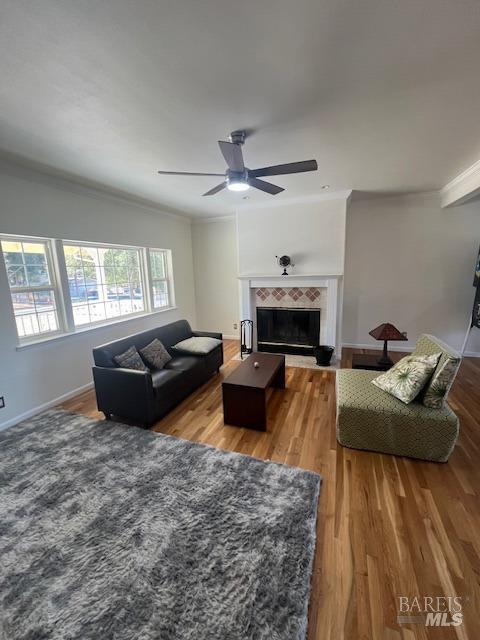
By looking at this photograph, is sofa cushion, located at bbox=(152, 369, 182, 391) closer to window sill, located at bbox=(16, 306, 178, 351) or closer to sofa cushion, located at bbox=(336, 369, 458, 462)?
window sill, located at bbox=(16, 306, 178, 351)

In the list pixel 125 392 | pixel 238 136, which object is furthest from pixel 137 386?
pixel 238 136

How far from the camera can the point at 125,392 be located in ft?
9.13

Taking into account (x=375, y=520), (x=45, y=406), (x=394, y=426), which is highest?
(x=394, y=426)

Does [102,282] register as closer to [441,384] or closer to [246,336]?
[246,336]

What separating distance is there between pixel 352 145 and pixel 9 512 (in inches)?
162

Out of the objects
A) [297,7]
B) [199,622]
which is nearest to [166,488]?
[199,622]

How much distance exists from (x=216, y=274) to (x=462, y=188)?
4357mm

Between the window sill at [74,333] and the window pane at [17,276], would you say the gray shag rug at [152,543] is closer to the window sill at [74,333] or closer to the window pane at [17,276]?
the window sill at [74,333]

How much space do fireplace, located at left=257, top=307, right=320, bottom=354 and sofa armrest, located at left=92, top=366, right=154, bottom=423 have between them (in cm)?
274

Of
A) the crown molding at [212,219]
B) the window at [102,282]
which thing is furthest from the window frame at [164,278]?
the crown molding at [212,219]

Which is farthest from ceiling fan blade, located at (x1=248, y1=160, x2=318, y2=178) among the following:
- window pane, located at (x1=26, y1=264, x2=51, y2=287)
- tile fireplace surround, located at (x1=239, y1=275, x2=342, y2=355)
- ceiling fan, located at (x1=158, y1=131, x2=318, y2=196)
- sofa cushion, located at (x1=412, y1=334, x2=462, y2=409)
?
window pane, located at (x1=26, y1=264, x2=51, y2=287)

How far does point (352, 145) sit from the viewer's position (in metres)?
2.60

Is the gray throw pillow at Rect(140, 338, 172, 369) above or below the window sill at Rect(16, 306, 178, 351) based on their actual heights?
below

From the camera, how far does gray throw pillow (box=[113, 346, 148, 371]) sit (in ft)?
9.78
